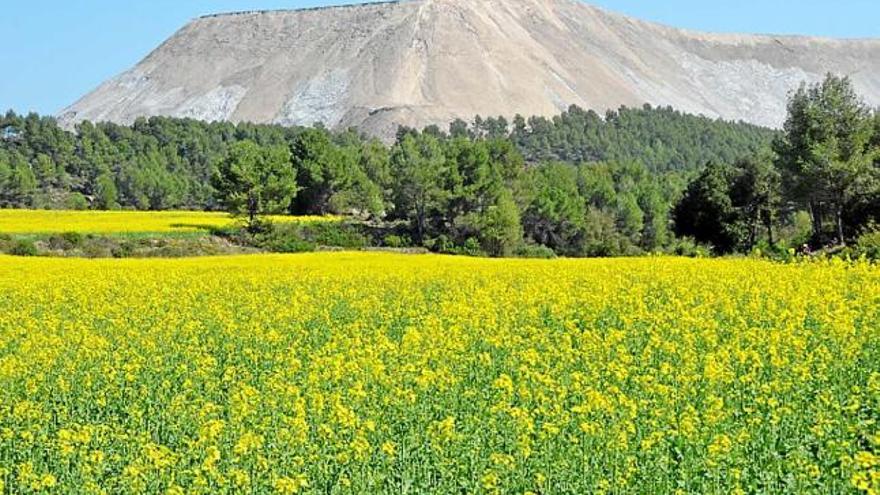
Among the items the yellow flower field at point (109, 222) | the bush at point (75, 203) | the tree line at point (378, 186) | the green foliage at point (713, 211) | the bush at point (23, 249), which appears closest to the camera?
the bush at point (23, 249)

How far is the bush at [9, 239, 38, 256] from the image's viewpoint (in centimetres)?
5822

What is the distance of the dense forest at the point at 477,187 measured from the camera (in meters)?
58.8

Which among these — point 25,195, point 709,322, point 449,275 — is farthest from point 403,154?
point 709,322

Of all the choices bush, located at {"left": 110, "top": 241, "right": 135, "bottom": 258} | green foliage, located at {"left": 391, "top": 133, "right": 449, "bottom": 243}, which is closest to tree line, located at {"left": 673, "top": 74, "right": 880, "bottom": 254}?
green foliage, located at {"left": 391, "top": 133, "right": 449, "bottom": 243}

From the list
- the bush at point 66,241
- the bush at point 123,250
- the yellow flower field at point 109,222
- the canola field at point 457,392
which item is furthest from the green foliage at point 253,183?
the canola field at point 457,392

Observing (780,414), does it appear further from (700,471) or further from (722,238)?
(722,238)

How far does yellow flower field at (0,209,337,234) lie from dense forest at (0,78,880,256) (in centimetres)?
309

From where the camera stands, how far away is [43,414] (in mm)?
12695

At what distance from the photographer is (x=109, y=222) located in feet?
263

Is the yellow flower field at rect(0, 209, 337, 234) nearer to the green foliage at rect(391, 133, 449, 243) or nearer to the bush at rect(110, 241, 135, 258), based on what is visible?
the bush at rect(110, 241, 135, 258)

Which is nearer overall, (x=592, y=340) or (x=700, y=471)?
(x=700, y=471)

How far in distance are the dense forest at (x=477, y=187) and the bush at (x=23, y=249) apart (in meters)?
24.9

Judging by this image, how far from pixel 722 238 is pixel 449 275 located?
48.3 metres

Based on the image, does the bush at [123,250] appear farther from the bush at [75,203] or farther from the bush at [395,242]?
the bush at [75,203]
